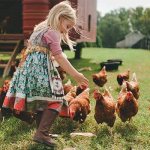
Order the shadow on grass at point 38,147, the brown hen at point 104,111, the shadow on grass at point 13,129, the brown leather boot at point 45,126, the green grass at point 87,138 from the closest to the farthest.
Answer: the brown leather boot at point 45,126
the shadow on grass at point 38,147
the green grass at point 87,138
the shadow on grass at point 13,129
the brown hen at point 104,111

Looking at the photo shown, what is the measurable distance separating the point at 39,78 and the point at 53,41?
484 millimetres

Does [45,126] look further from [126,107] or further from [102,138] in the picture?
[126,107]

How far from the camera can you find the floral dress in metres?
4.84

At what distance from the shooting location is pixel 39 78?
190 inches

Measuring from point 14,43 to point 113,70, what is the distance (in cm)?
367

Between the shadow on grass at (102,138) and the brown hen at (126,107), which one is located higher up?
the brown hen at (126,107)

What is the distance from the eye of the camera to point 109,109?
18.4 ft

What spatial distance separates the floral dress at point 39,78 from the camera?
4840mm

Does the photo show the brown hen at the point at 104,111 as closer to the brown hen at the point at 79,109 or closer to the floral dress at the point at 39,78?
the brown hen at the point at 79,109

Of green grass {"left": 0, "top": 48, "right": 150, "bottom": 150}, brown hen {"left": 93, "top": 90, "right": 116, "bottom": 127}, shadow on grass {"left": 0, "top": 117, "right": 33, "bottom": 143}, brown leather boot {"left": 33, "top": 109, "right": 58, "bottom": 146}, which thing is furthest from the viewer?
brown hen {"left": 93, "top": 90, "right": 116, "bottom": 127}

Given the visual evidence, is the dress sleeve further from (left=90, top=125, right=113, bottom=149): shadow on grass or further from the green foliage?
the green foliage

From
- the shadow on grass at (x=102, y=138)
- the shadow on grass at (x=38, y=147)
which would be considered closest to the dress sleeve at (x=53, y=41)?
the shadow on grass at (x=38, y=147)

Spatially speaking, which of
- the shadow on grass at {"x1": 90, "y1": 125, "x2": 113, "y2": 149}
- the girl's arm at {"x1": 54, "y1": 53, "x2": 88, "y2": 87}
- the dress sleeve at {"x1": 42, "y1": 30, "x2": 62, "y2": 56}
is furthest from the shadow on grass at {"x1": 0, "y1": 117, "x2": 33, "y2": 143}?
the dress sleeve at {"x1": 42, "y1": 30, "x2": 62, "y2": 56}

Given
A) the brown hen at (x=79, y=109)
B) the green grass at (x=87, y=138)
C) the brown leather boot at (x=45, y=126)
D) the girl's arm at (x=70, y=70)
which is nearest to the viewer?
the girl's arm at (x=70, y=70)
